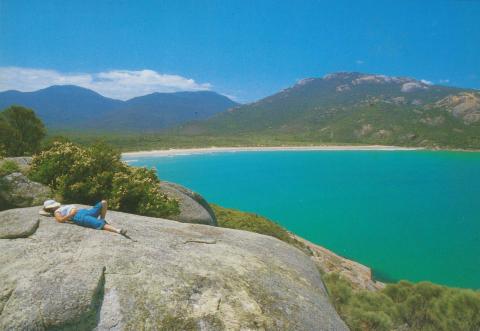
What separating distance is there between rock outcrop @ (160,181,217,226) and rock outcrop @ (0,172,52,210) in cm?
505

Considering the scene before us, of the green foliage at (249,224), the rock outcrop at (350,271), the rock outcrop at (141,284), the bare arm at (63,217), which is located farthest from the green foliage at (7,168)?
the rock outcrop at (350,271)

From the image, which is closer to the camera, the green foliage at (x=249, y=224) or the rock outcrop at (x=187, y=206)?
the rock outcrop at (x=187, y=206)

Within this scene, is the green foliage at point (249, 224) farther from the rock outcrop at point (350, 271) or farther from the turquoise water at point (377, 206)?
the turquoise water at point (377, 206)

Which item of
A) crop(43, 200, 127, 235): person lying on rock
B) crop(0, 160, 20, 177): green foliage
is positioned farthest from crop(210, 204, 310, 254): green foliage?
crop(43, 200, 127, 235): person lying on rock

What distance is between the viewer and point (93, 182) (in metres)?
12.7

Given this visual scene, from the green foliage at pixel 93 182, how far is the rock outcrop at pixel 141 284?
12.6 feet

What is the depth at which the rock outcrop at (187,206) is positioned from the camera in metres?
15.3

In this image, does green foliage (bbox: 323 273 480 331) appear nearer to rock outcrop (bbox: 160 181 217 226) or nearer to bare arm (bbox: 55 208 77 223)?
rock outcrop (bbox: 160 181 217 226)

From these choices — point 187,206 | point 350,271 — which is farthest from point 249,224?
point 187,206

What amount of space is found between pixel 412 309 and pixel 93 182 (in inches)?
539

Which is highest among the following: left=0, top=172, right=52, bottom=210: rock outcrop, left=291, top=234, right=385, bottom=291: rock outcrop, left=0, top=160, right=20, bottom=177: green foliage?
left=0, top=160, right=20, bottom=177: green foliage

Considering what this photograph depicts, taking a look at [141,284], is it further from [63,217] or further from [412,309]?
[412,309]

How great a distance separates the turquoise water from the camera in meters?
34.6

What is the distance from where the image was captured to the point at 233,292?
6.62m
